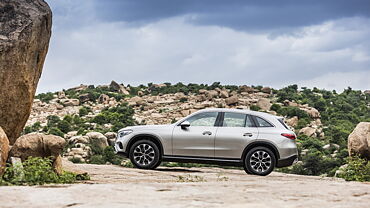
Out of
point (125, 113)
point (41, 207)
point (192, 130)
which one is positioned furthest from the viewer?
point (125, 113)

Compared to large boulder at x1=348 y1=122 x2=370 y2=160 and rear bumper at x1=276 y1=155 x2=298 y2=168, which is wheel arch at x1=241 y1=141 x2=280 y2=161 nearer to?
rear bumper at x1=276 y1=155 x2=298 y2=168

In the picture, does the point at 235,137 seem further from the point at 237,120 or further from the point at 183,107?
the point at 183,107

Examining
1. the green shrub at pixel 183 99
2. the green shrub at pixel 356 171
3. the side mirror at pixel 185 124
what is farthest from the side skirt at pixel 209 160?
the green shrub at pixel 183 99

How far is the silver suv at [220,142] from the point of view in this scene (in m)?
13.9

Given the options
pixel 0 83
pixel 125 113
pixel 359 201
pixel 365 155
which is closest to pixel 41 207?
pixel 359 201

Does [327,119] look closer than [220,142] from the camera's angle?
No

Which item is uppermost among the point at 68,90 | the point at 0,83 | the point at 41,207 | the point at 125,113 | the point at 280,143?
the point at 68,90

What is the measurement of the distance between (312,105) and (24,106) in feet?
225

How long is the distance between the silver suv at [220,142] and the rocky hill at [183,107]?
30.7m

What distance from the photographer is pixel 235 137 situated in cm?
1401

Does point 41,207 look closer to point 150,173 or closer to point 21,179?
point 21,179

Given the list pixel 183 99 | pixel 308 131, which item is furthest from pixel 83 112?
pixel 308 131

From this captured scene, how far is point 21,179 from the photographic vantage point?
9.20 m

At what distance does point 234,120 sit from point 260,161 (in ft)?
3.73
